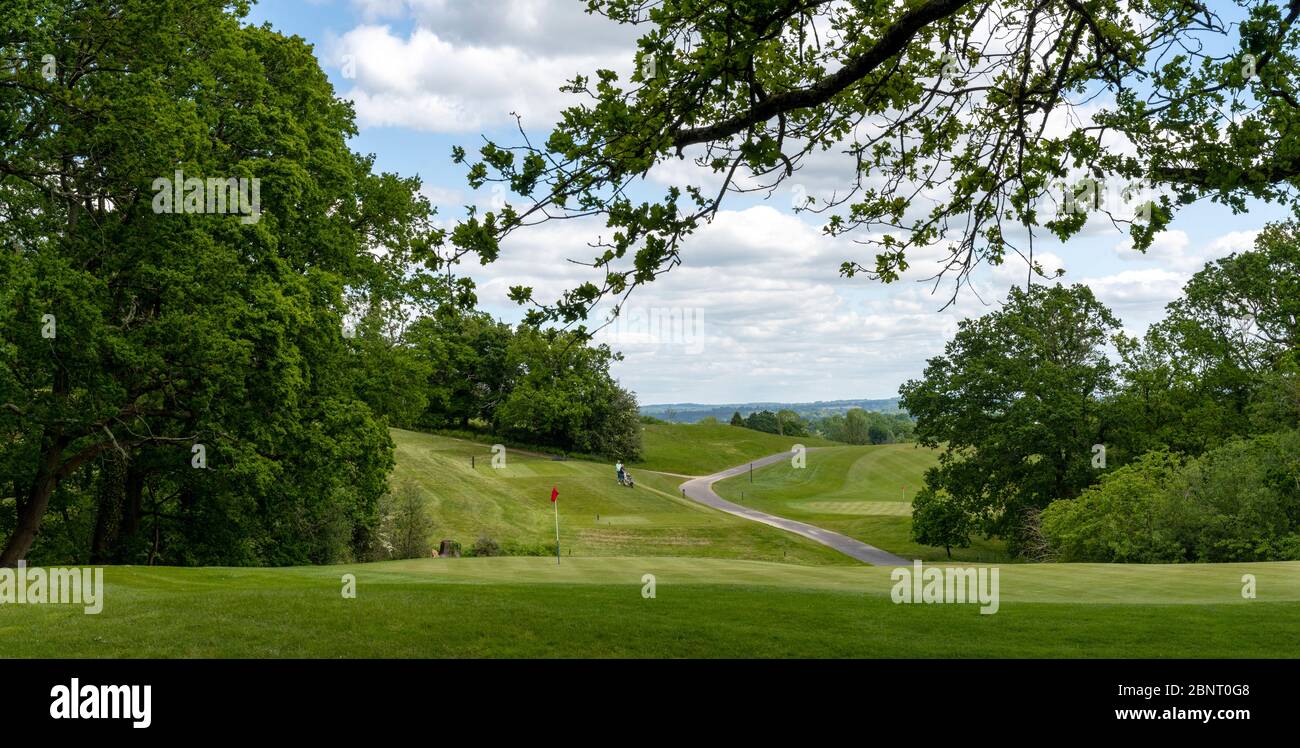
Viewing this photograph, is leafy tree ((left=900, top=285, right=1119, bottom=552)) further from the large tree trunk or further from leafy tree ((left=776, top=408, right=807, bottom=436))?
leafy tree ((left=776, top=408, right=807, bottom=436))

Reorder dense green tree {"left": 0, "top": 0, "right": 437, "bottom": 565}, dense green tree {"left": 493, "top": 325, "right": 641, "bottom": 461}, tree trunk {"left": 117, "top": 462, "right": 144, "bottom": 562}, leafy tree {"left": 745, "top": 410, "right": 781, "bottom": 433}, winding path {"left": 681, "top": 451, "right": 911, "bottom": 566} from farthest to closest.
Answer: leafy tree {"left": 745, "top": 410, "right": 781, "bottom": 433}
dense green tree {"left": 493, "top": 325, "right": 641, "bottom": 461}
winding path {"left": 681, "top": 451, "right": 911, "bottom": 566}
tree trunk {"left": 117, "top": 462, "right": 144, "bottom": 562}
dense green tree {"left": 0, "top": 0, "right": 437, "bottom": 565}

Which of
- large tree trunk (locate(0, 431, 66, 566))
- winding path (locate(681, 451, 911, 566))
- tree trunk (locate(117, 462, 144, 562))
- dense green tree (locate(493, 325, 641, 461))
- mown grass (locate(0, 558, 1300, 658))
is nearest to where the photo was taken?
mown grass (locate(0, 558, 1300, 658))

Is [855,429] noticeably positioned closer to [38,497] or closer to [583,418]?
[583,418]

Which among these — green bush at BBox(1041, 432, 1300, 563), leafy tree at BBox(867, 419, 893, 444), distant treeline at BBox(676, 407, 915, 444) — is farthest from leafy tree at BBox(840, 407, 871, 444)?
green bush at BBox(1041, 432, 1300, 563)

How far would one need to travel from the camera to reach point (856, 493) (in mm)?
90312

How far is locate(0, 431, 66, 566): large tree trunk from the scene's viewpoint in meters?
24.1

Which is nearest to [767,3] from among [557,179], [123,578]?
[557,179]

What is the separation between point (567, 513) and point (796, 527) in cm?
1743

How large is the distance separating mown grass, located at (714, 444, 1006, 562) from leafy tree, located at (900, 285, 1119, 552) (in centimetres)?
451

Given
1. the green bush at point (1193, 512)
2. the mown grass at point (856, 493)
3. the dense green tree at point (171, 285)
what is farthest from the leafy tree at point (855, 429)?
the dense green tree at point (171, 285)

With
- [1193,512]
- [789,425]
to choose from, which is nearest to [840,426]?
[789,425]
